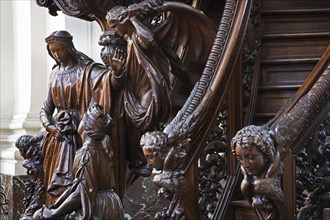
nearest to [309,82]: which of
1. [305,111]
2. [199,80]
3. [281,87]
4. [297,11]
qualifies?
[305,111]

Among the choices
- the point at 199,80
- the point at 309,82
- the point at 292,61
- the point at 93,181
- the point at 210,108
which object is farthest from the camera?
the point at 292,61

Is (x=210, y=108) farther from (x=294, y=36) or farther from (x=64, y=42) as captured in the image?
(x=64, y=42)

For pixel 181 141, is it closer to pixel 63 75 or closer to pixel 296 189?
pixel 296 189

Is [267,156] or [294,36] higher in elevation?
[294,36]

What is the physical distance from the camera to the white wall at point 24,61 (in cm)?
892

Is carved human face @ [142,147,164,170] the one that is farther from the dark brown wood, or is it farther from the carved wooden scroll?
the carved wooden scroll

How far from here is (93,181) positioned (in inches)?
216

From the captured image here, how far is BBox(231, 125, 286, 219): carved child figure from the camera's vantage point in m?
4.02

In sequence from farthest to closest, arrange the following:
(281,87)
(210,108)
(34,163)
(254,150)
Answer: (34,163)
(281,87)
(210,108)
(254,150)

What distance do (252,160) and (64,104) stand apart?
257cm

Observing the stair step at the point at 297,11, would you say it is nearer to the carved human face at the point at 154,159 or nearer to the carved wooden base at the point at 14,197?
the carved human face at the point at 154,159

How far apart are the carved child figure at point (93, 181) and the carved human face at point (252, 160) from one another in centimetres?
157

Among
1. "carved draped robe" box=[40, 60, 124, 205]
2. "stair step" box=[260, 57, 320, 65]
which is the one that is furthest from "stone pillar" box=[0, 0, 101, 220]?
"stair step" box=[260, 57, 320, 65]

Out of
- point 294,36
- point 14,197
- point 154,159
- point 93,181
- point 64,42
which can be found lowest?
point 14,197
